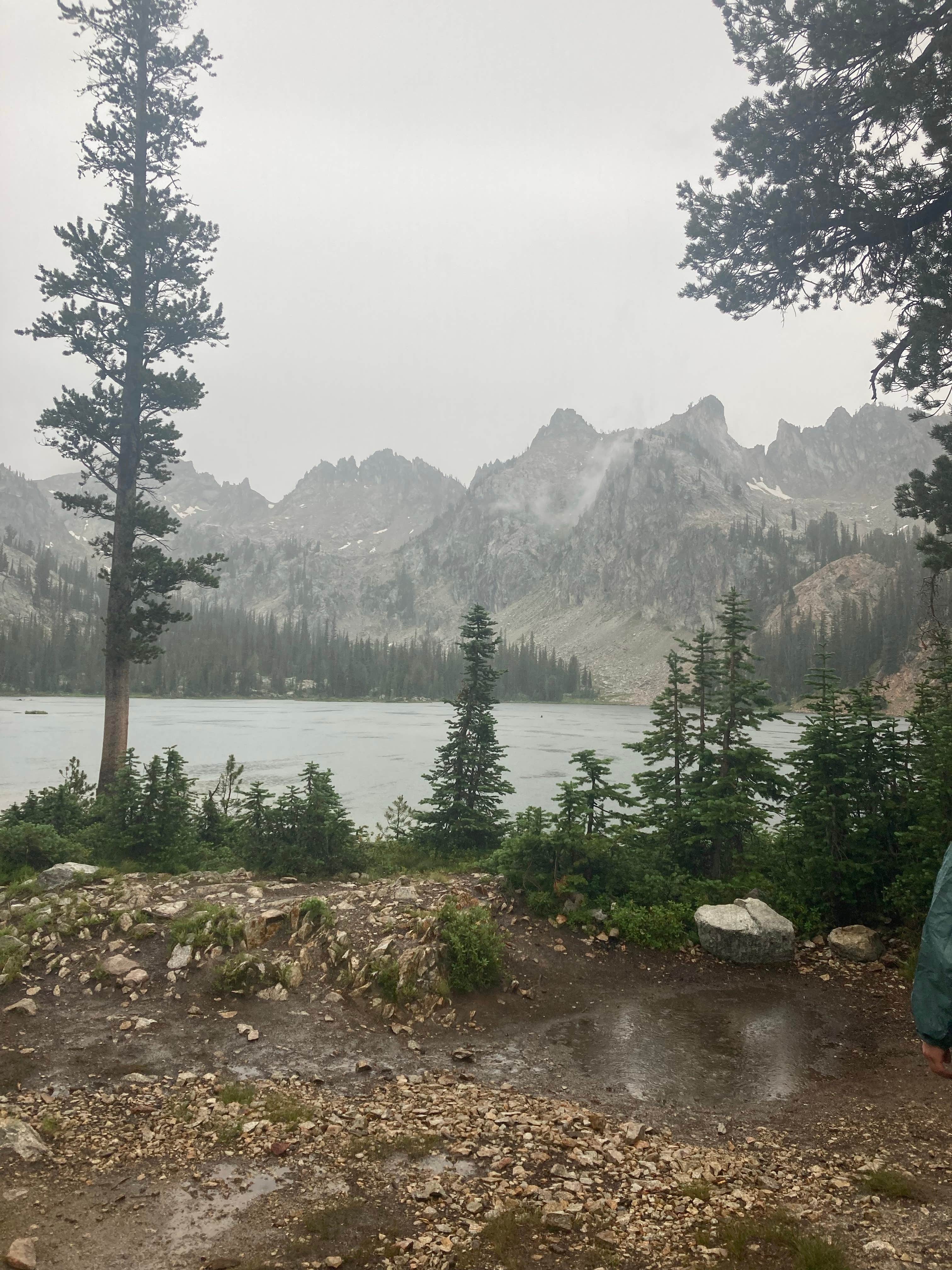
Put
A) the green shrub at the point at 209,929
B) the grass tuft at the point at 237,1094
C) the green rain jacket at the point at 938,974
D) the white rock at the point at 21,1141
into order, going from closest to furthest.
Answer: the green rain jacket at the point at 938,974 < the white rock at the point at 21,1141 < the grass tuft at the point at 237,1094 < the green shrub at the point at 209,929

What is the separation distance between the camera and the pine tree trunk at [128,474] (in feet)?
64.7

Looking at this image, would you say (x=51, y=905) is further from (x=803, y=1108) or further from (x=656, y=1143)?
(x=803, y=1108)

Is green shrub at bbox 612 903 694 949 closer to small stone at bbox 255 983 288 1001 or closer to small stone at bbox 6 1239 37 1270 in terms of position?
small stone at bbox 255 983 288 1001

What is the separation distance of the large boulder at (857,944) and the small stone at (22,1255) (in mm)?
11599

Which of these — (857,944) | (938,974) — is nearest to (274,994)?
(938,974)

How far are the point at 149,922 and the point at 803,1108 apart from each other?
9708mm

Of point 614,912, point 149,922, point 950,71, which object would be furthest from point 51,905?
point 950,71

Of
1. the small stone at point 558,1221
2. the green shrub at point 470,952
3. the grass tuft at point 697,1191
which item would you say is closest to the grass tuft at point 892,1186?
the grass tuft at point 697,1191

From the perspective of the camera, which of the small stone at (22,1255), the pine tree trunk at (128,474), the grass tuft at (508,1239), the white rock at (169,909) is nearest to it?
the small stone at (22,1255)

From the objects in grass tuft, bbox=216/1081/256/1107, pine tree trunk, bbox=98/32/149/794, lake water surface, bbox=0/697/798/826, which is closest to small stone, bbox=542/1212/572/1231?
grass tuft, bbox=216/1081/256/1107

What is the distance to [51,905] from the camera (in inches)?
464

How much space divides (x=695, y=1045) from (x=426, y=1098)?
153 inches

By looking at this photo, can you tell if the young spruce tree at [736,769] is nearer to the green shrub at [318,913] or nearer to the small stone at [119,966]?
the green shrub at [318,913]

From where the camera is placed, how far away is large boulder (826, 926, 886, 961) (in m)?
11.6
